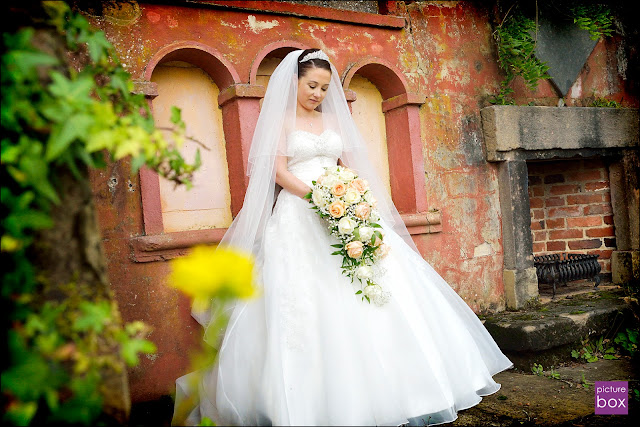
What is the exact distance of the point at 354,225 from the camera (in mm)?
2986

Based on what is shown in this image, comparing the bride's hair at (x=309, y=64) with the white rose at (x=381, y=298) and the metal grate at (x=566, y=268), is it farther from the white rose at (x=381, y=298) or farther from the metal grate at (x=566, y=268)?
the metal grate at (x=566, y=268)

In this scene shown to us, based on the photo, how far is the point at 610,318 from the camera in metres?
4.62

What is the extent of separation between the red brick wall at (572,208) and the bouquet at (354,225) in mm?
3876

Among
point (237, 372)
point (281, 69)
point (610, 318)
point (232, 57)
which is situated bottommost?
point (610, 318)

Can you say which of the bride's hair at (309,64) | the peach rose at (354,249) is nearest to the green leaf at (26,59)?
the peach rose at (354,249)

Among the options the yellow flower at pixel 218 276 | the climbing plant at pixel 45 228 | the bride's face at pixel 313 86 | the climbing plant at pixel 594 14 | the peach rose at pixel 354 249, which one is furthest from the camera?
the climbing plant at pixel 594 14

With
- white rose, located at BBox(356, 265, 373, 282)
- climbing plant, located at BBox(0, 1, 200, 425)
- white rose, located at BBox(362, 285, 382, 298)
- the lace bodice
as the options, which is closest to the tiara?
the lace bodice

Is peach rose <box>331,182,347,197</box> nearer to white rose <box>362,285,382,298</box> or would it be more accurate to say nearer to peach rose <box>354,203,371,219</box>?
peach rose <box>354,203,371,219</box>

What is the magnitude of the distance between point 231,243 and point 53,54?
1.89m

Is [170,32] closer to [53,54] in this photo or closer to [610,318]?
[53,54]

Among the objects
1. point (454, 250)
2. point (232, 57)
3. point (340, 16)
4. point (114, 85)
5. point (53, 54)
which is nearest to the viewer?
point (53, 54)

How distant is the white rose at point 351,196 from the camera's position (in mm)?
2992

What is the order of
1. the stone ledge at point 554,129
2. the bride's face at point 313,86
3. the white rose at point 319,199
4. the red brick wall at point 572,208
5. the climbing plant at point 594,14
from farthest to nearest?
the red brick wall at point 572,208 → the climbing plant at point 594,14 → the stone ledge at point 554,129 → the bride's face at point 313,86 → the white rose at point 319,199

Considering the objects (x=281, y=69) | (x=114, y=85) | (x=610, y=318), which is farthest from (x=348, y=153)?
(x=610, y=318)
